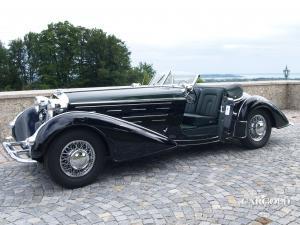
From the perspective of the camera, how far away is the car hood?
199 inches

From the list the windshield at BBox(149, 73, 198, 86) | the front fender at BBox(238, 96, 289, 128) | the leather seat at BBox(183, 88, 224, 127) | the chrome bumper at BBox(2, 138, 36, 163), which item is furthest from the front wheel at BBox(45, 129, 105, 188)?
the front fender at BBox(238, 96, 289, 128)

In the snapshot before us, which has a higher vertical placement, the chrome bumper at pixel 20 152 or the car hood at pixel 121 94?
the car hood at pixel 121 94

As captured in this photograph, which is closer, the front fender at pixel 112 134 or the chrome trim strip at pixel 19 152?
the front fender at pixel 112 134

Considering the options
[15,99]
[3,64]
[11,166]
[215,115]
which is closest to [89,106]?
[11,166]

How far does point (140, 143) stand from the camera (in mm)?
5105

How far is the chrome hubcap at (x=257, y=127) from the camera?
6.48 meters

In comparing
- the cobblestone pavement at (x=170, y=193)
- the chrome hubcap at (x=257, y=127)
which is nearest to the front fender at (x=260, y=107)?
the chrome hubcap at (x=257, y=127)

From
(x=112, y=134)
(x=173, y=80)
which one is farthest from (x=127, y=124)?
(x=173, y=80)

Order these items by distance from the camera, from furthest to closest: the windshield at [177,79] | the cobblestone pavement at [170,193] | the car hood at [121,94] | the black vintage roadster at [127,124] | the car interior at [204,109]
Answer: the windshield at [177,79]
the car interior at [204,109]
the car hood at [121,94]
the black vintage roadster at [127,124]
the cobblestone pavement at [170,193]

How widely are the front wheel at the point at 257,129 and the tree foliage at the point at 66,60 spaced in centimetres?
3330

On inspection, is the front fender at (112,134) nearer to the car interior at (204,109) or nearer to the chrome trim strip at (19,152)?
the chrome trim strip at (19,152)

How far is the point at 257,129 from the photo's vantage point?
653 cm

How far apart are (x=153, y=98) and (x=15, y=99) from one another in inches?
139

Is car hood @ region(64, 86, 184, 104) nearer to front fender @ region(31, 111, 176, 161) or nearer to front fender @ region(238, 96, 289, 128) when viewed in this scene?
front fender @ region(31, 111, 176, 161)
